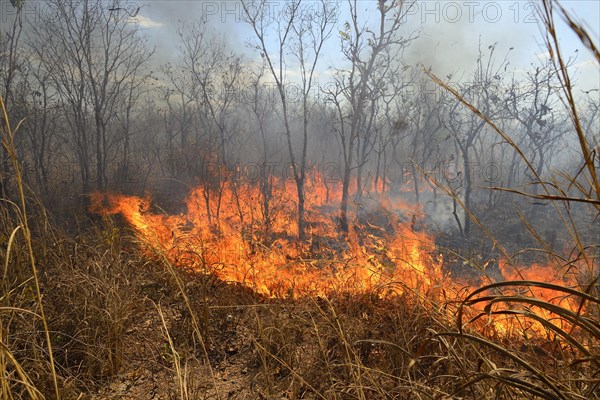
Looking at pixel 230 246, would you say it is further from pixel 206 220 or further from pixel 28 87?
pixel 28 87

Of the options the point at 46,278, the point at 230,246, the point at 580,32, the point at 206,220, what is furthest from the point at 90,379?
the point at 206,220

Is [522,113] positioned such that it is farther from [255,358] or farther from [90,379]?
[90,379]

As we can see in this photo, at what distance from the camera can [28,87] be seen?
1155 cm

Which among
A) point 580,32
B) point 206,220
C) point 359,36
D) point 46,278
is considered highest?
point 359,36

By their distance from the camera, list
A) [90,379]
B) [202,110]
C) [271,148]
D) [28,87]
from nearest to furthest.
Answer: [90,379]
[28,87]
[202,110]
[271,148]

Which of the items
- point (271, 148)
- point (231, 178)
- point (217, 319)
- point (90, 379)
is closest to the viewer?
point (90, 379)

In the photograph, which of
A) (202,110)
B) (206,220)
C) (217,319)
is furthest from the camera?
(202,110)

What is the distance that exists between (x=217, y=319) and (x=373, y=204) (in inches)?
604

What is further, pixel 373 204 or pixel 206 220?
pixel 373 204

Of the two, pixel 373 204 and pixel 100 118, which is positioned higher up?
pixel 100 118

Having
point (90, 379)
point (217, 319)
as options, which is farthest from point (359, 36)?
point (90, 379)

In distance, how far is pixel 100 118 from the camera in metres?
11.6

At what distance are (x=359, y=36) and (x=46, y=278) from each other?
11.4 m

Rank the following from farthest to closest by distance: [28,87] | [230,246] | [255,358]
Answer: [28,87], [230,246], [255,358]
